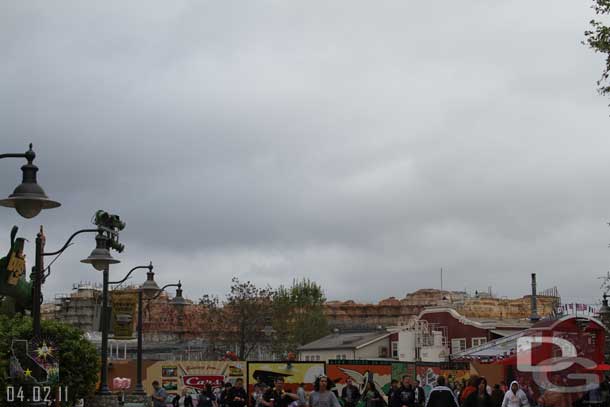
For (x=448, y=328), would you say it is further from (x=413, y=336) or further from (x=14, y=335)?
(x=14, y=335)

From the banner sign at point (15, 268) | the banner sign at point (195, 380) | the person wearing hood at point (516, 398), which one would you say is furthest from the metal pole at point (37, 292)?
the banner sign at point (195, 380)

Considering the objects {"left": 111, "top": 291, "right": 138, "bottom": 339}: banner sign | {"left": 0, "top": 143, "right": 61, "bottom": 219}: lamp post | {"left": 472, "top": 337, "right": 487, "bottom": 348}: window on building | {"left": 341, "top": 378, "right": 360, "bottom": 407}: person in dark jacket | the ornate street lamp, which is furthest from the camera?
{"left": 472, "top": 337, "right": 487, "bottom": 348}: window on building

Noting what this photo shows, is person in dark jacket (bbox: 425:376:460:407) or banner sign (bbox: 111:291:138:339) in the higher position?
banner sign (bbox: 111:291:138:339)

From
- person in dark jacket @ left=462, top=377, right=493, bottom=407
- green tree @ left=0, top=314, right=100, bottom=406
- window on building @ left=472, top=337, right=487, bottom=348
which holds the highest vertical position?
window on building @ left=472, top=337, right=487, bottom=348

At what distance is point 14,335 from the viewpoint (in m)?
23.7

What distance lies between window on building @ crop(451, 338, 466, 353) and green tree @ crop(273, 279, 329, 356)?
17.2 meters

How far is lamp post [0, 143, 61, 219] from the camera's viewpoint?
12.3 metres

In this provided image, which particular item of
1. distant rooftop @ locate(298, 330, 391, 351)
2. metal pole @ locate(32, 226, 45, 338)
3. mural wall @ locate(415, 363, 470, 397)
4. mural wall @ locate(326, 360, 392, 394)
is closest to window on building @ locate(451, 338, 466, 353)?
distant rooftop @ locate(298, 330, 391, 351)

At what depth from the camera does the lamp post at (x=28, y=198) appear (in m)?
12.3

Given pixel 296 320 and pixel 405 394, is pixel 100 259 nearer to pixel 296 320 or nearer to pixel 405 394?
pixel 405 394

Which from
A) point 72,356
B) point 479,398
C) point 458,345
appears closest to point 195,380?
point 72,356

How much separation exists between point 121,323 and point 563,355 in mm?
19797

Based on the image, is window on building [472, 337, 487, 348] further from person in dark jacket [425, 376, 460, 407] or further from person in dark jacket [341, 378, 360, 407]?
person in dark jacket [425, 376, 460, 407]

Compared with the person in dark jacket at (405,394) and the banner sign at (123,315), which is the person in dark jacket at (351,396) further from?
the banner sign at (123,315)
